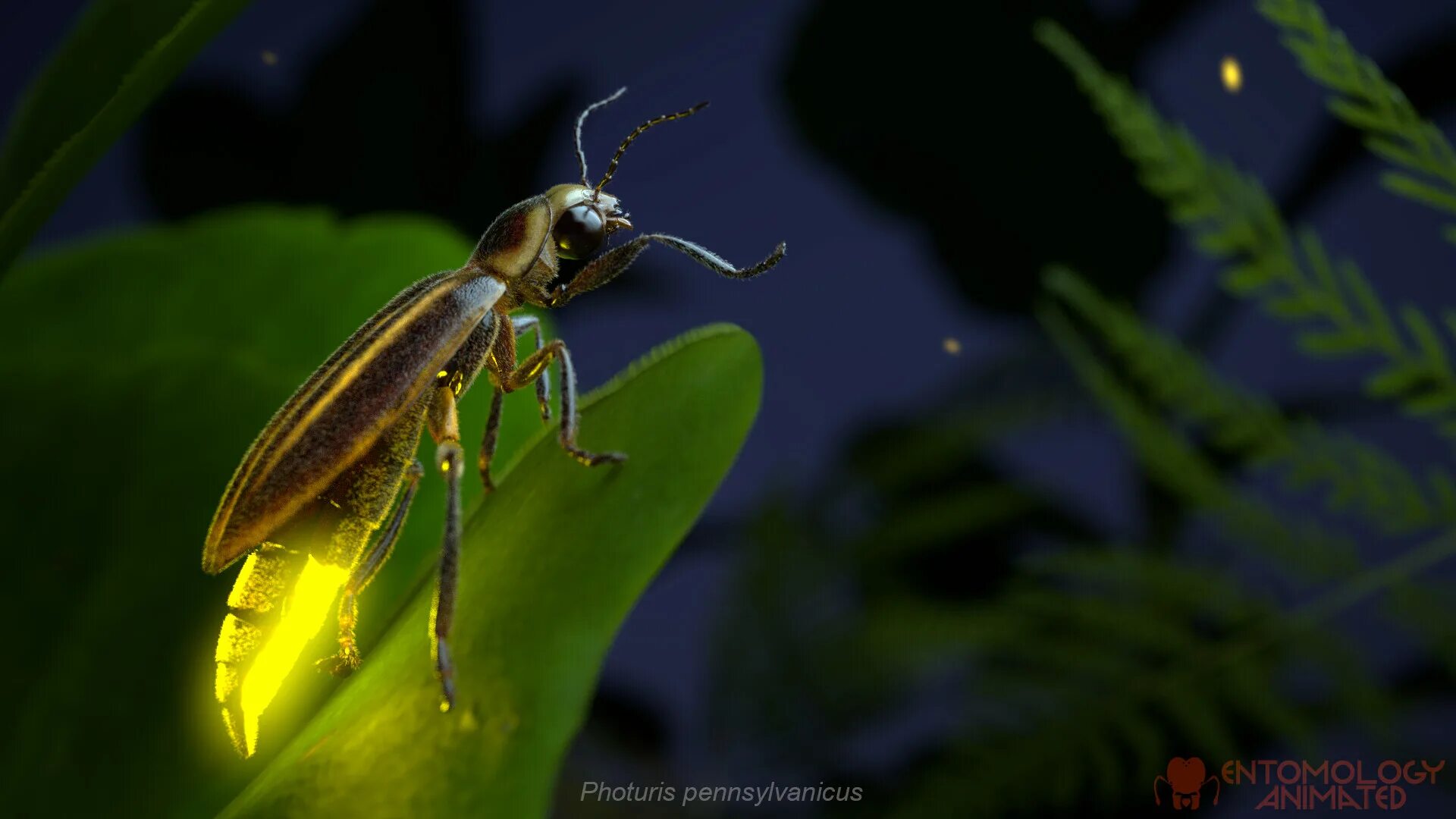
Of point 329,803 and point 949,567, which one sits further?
point 949,567

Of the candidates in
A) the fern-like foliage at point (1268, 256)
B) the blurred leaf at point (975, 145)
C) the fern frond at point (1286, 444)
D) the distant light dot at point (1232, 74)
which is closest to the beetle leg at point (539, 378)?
the fern-like foliage at point (1268, 256)

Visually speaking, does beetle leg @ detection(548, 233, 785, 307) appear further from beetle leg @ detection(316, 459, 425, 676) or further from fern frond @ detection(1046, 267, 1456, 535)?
fern frond @ detection(1046, 267, 1456, 535)

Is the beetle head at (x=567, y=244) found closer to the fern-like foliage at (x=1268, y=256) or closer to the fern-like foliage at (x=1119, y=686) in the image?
the fern-like foliage at (x=1268, y=256)

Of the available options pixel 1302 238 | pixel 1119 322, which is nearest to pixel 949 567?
pixel 1119 322

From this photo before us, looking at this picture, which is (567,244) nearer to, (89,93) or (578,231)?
(578,231)

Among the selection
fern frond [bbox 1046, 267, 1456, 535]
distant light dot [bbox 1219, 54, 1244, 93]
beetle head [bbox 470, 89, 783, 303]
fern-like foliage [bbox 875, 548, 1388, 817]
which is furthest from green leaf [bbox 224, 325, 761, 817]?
distant light dot [bbox 1219, 54, 1244, 93]

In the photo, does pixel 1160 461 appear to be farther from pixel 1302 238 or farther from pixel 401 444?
pixel 401 444
